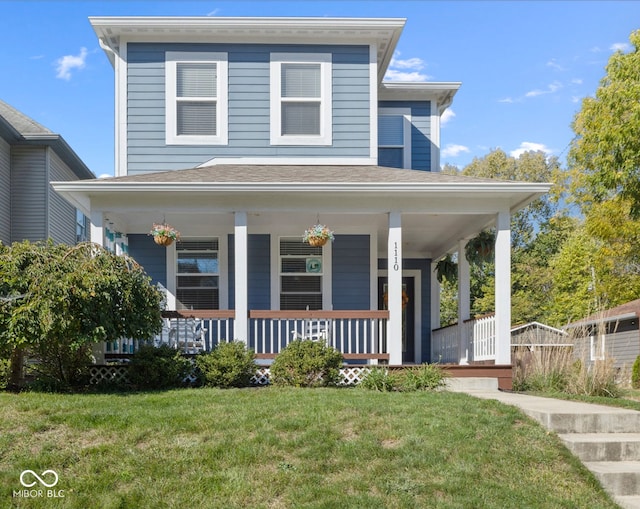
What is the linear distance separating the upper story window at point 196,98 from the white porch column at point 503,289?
5.38 metres

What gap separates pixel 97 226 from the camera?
34.7ft

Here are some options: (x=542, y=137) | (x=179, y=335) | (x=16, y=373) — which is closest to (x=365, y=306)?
(x=179, y=335)

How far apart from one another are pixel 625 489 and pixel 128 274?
6316 mm

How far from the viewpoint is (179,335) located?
1052cm

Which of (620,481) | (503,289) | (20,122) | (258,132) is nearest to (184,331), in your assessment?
(258,132)

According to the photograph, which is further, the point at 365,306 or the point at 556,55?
the point at 556,55

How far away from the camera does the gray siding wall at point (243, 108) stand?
12.8 meters

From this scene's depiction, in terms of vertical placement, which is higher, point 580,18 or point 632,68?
point 580,18

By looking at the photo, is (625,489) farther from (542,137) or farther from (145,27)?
(542,137)

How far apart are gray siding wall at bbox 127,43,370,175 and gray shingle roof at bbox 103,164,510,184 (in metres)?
0.64

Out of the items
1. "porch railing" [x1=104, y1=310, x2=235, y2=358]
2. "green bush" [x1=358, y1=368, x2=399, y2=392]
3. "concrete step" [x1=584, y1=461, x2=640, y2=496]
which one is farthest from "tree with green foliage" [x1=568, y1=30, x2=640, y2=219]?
"concrete step" [x1=584, y1=461, x2=640, y2=496]

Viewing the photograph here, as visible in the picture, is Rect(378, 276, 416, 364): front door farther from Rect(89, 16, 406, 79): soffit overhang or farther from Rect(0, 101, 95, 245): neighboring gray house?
Rect(0, 101, 95, 245): neighboring gray house

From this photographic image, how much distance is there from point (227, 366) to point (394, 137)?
281 inches

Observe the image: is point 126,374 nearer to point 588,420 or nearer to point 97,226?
point 97,226
